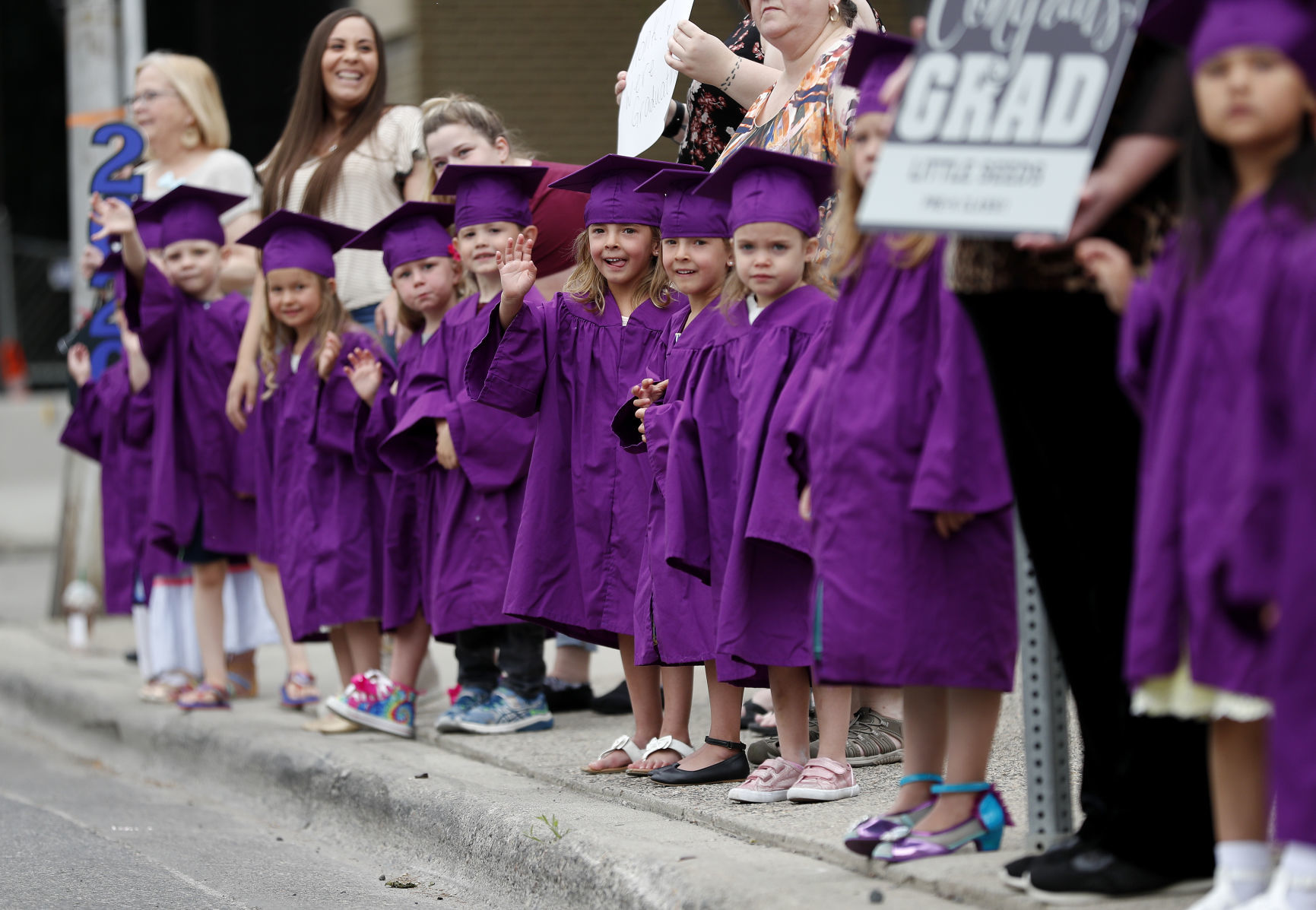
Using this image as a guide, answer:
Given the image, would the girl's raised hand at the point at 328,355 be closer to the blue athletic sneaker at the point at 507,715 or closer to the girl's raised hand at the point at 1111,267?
the blue athletic sneaker at the point at 507,715

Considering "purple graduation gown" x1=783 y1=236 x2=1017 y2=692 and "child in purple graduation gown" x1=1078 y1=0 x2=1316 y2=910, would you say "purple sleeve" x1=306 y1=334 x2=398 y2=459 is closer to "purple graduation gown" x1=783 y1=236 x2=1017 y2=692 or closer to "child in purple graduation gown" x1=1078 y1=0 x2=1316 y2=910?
"purple graduation gown" x1=783 y1=236 x2=1017 y2=692

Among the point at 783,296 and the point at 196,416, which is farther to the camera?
the point at 196,416

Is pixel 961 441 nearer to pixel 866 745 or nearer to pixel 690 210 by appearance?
pixel 690 210

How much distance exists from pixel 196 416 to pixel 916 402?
14.1 ft

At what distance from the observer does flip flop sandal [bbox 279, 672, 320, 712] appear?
6723mm

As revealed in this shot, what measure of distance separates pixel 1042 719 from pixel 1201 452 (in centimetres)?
100

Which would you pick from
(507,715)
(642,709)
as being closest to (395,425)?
(507,715)

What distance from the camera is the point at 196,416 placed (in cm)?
693

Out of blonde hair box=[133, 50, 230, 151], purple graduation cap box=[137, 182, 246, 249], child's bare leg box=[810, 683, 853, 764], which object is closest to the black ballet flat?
child's bare leg box=[810, 683, 853, 764]

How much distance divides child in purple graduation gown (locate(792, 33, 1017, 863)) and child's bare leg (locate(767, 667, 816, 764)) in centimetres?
89

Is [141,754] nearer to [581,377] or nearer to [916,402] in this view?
[581,377]

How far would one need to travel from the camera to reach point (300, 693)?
6734mm

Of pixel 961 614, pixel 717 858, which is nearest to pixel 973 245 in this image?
pixel 961 614

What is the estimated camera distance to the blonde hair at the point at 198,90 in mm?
7562
